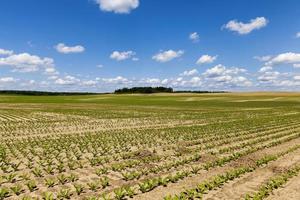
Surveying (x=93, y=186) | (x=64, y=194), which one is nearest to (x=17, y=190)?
(x=64, y=194)

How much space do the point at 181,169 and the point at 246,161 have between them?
418 centimetres

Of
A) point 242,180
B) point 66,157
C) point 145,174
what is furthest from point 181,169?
point 66,157

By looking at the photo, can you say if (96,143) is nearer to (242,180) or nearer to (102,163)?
(102,163)

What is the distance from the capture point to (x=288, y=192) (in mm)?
11766

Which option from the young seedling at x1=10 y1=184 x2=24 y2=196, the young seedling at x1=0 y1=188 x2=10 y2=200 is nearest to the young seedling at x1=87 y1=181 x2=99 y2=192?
the young seedling at x1=10 y1=184 x2=24 y2=196

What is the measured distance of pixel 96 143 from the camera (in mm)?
22484

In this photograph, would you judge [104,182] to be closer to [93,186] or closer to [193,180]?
[93,186]

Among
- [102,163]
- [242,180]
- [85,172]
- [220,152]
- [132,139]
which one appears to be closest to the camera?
[242,180]

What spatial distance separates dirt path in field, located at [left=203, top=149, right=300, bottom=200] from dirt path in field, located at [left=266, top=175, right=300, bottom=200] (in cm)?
81

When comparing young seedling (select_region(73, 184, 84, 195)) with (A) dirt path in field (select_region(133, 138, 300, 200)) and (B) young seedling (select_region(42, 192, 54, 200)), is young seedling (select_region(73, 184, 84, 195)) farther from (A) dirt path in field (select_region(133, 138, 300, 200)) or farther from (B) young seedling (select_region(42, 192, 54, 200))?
(A) dirt path in field (select_region(133, 138, 300, 200))

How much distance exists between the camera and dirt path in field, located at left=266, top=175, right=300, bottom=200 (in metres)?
11.2

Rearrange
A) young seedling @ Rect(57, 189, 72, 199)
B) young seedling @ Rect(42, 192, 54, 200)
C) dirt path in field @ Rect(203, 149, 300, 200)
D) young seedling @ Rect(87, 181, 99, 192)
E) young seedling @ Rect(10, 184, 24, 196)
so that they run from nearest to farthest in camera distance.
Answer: young seedling @ Rect(42, 192, 54, 200) < young seedling @ Rect(57, 189, 72, 199) < young seedling @ Rect(10, 184, 24, 196) < dirt path in field @ Rect(203, 149, 300, 200) < young seedling @ Rect(87, 181, 99, 192)

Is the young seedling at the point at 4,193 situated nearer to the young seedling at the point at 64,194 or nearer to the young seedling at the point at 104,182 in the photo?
the young seedling at the point at 64,194

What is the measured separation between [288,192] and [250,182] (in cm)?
157
